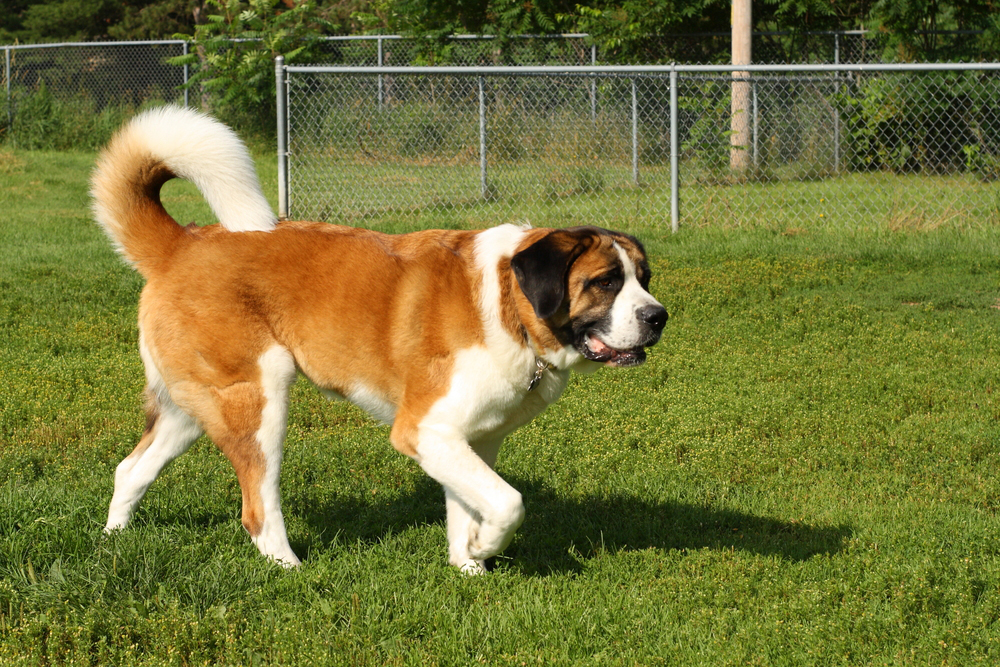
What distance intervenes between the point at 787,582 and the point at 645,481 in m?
1.19

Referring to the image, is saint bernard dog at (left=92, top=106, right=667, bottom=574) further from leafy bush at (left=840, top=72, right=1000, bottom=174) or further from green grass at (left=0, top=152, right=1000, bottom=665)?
leafy bush at (left=840, top=72, right=1000, bottom=174)

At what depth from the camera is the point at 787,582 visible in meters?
3.83

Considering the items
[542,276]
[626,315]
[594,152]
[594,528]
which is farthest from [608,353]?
[594,152]

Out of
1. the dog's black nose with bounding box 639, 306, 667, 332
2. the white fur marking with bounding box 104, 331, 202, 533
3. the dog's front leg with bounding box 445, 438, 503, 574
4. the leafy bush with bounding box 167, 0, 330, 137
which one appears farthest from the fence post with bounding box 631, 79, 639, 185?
the white fur marking with bounding box 104, 331, 202, 533

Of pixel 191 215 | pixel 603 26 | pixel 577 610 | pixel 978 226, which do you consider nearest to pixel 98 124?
pixel 191 215

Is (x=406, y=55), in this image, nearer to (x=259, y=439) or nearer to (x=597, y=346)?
(x=259, y=439)

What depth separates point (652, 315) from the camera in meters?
3.63

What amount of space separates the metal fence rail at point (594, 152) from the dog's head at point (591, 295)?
7.96 m

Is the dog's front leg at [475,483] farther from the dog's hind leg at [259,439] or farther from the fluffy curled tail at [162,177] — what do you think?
the fluffy curled tail at [162,177]

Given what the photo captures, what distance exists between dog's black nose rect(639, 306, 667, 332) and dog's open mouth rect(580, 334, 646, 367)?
110 millimetres

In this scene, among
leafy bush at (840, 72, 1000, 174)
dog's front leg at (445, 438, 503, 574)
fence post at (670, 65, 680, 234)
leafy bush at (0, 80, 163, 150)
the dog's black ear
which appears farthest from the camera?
leafy bush at (0, 80, 163, 150)

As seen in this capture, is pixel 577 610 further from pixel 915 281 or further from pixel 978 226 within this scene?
pixel 978 226

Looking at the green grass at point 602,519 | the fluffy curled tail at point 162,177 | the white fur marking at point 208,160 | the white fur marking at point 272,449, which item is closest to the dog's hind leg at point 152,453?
the green grass at point 602,519

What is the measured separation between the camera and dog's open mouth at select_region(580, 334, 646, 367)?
12.2ft
